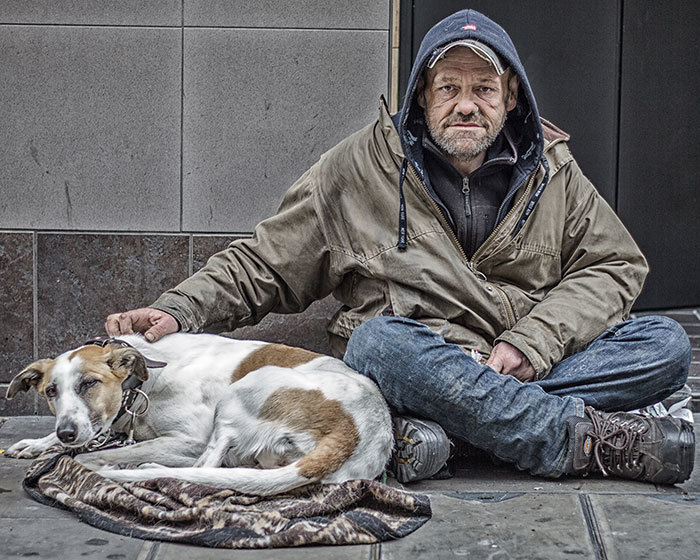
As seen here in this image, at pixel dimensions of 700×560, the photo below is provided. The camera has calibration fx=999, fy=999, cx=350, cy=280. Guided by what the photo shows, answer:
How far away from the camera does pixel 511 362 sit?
3.71 metres

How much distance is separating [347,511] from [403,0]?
2.80 meters

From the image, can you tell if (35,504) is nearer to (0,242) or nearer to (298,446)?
(298,446)

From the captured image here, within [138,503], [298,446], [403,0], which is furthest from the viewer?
[403,0]

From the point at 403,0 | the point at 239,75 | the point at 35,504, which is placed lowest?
the point at 35,504

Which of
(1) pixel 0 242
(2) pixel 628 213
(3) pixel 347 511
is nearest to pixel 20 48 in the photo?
(1) pixel 0 242

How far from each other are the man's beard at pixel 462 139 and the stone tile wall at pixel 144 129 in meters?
0.83

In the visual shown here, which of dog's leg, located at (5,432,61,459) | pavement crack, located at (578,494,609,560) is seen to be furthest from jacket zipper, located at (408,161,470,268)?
dog's leg, located at (5,432,61,459)

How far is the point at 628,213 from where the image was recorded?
6.08 metres

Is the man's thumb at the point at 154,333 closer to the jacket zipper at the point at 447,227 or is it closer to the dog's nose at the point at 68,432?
the dog's nose at the point at 68,432

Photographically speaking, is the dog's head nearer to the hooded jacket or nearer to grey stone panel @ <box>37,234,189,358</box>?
the hooded jacket

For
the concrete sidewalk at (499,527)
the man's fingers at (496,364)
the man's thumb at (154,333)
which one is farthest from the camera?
the man's thumb at (154,333)

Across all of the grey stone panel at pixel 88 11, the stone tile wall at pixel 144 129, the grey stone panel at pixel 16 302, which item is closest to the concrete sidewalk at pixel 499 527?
the grey stone panel at pixel 16 302

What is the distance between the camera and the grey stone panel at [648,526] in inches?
113

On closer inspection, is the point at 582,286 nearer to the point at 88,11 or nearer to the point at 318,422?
the point at 318,422
